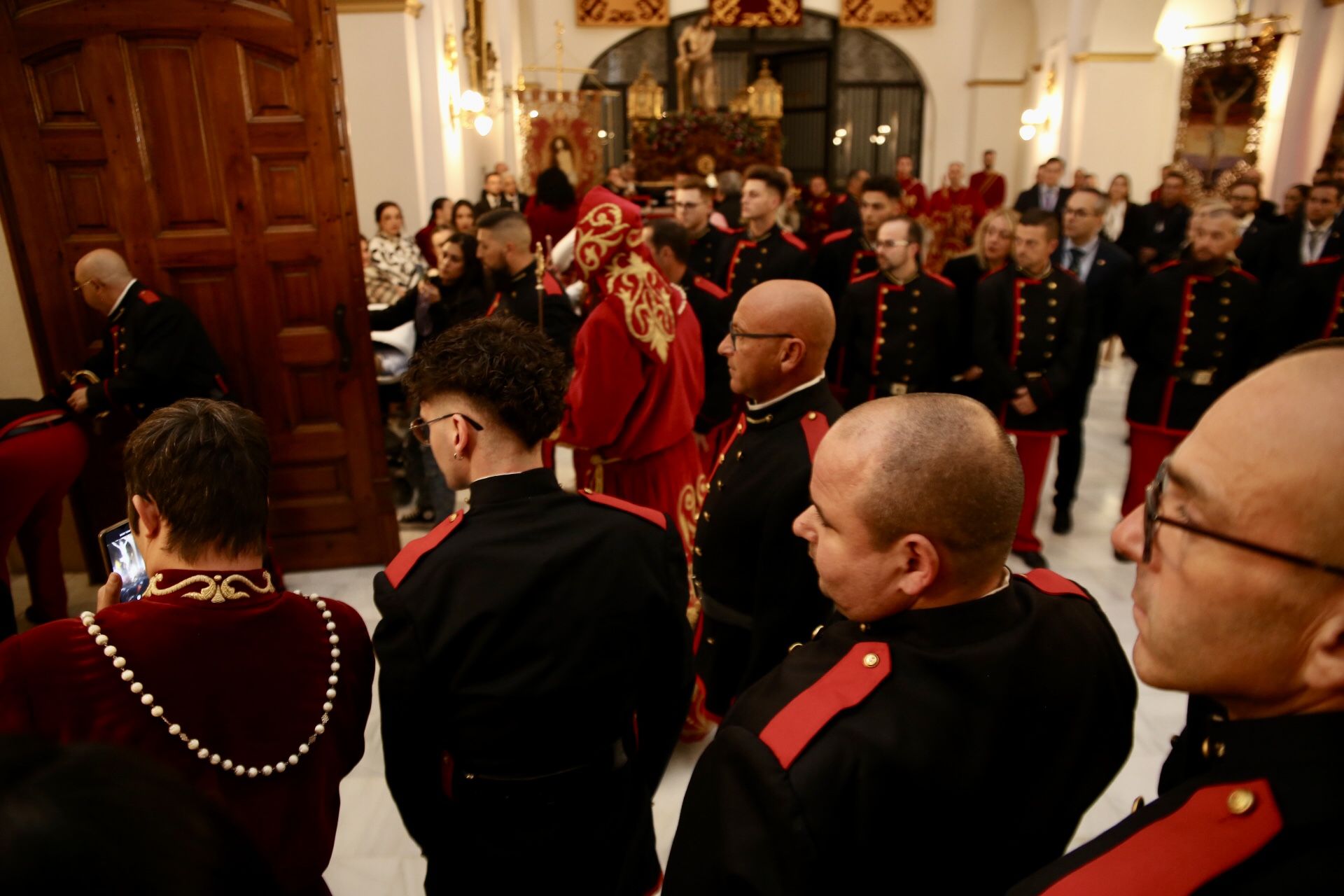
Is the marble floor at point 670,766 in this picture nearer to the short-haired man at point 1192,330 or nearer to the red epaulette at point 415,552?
the short-haired man at point 1192,330

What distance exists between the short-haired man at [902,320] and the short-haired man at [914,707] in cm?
315

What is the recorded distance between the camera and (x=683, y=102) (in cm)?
1617

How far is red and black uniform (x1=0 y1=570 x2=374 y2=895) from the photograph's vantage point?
115cm

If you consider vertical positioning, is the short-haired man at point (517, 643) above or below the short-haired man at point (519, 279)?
below

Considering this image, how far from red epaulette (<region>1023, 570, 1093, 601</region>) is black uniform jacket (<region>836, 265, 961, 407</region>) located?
9.43ft

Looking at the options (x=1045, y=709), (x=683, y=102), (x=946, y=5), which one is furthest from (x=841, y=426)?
(x=946, y=5)

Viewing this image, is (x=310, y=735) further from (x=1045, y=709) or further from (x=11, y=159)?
(x=11, y=159)

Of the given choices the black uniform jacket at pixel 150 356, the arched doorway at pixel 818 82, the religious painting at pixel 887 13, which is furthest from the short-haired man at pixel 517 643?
the religious painting at pixel 887 13

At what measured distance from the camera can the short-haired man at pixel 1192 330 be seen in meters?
3.88

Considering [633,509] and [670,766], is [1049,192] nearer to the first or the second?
[670,766]

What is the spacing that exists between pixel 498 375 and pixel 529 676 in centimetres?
56

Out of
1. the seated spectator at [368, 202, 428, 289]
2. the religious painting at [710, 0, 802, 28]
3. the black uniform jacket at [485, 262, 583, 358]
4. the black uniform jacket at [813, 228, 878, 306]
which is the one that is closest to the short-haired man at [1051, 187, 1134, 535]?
the black uniform jacket at [813, 228, 878, 306]

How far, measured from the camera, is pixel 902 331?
427 centimetres

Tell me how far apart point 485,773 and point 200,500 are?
75 cm
